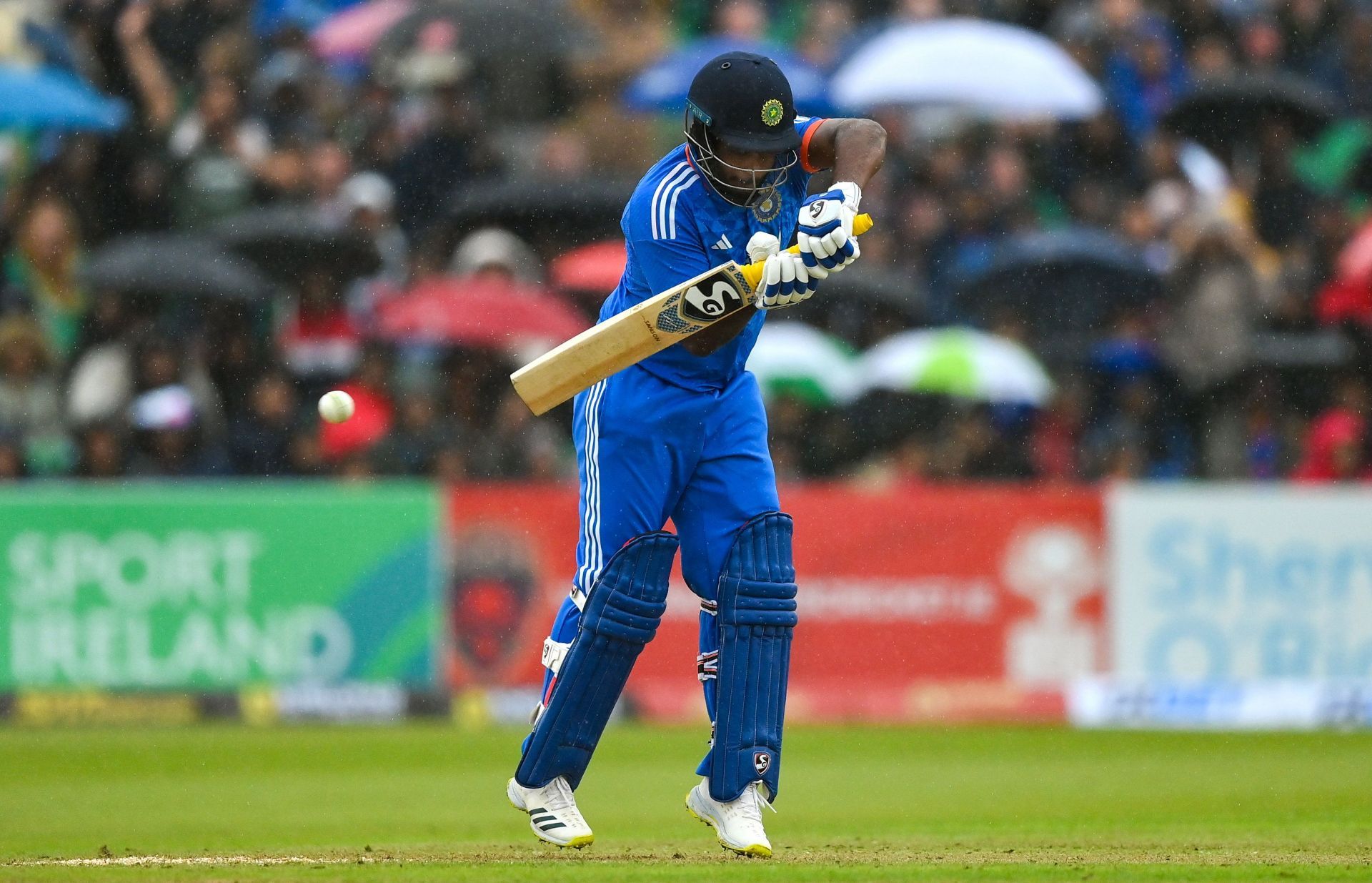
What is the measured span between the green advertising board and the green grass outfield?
410mm

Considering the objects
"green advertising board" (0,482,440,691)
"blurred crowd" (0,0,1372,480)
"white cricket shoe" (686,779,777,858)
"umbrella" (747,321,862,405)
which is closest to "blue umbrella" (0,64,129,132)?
"blurred crowd" (0,0,1372,480)

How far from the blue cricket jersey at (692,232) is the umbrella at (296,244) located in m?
7.46

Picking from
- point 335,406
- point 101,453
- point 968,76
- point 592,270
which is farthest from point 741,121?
point 968,76

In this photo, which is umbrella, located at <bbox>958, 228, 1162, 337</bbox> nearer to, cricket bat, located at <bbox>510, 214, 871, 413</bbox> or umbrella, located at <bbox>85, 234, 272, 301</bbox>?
umbrella, located at <bbox>85, 234, 272, 301</bbox>

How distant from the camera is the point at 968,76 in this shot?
555 inches

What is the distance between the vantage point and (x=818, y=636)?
1293 cm

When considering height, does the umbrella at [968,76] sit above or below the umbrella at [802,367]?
above

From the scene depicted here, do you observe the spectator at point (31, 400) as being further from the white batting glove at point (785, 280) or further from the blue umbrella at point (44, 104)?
the white batting glove at point (785, 280)

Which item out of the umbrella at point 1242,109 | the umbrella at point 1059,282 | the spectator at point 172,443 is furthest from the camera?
the umbrella at point 1242,109

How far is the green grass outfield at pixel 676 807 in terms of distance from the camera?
5.97m

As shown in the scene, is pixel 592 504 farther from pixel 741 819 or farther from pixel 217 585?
pixel 217 585

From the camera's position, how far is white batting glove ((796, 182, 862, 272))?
582 cm

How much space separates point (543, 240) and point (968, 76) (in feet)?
10.3

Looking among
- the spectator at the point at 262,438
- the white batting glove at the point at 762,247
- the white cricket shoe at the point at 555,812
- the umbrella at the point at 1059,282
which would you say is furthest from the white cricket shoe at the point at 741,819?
the umbrella at the point at 1059,282
